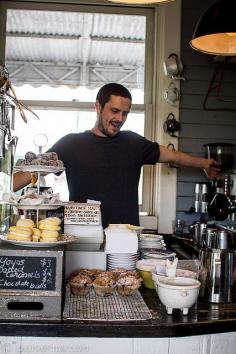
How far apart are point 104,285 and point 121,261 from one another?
0.89ft

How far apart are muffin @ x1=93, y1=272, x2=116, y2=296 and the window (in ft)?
7.31

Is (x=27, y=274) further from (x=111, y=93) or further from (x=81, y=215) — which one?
(x=111, y=93)

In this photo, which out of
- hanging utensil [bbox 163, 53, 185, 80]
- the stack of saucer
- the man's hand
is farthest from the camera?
hanging utensil [bbox 163, 53, 185, 80]

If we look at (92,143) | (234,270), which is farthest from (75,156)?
(234,270)

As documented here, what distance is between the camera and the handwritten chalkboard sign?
1681mm

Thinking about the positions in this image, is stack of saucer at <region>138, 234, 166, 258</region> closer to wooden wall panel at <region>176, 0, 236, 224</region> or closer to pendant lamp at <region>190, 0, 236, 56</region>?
pendant lamp at <region>190, 0, 236, 56</region>

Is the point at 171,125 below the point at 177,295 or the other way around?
the other way around

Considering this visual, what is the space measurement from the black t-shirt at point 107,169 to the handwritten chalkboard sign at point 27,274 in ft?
4.65

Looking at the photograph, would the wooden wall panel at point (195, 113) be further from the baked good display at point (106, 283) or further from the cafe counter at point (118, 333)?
the cafe counter at point (118, 333)

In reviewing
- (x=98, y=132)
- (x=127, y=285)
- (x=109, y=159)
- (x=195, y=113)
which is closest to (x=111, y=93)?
(x=98, y=132)

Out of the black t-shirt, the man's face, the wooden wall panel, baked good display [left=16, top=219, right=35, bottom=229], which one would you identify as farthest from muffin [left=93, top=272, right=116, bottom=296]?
the wooden wall panel

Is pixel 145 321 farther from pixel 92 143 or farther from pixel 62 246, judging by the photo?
pixel 92 143

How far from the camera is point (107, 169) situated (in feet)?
10.5

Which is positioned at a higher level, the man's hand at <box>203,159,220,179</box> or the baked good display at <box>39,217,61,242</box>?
the man's hand at <box>203,159,220,179</box>
